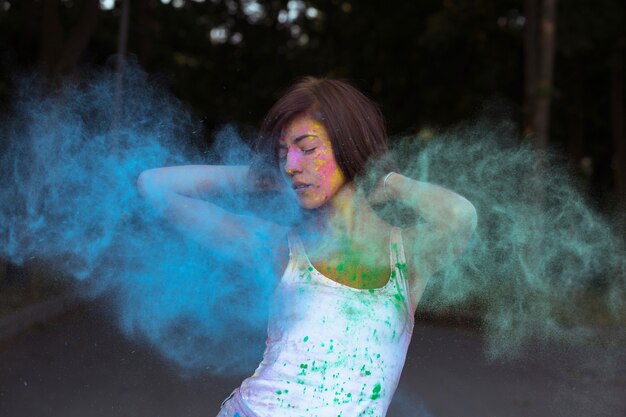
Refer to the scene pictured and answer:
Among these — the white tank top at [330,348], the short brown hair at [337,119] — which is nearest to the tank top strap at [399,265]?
the white tank top at [330,348]

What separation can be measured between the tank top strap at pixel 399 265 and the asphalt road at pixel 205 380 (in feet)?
8.45

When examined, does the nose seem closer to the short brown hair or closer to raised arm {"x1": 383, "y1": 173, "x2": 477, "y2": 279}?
the short brown hair

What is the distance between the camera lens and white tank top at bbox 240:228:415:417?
209 cm

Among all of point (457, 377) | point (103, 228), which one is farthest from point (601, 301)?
point (103, 228)

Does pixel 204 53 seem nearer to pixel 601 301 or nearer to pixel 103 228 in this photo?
pixel 601 301

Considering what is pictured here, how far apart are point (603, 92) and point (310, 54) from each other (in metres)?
7.56

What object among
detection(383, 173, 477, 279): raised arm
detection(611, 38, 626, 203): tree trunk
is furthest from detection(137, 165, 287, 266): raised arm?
detection(611, 38, 626, 203): tree trunk

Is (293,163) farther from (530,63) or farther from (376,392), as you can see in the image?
(530,63)

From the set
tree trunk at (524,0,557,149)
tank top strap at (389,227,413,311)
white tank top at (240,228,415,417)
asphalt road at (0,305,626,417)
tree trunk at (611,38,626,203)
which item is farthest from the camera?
tree trunk at (611,38,626,203)

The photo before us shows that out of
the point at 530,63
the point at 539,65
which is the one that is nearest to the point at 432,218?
the point at 539,65

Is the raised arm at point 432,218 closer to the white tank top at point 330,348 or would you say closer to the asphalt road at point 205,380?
the white tank top at point 330,348

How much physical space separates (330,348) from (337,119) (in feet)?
1.92

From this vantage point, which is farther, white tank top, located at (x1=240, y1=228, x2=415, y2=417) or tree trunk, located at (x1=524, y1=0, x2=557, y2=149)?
tree trunk, located at (x1=524, y1=0, x2=557, y2=149)

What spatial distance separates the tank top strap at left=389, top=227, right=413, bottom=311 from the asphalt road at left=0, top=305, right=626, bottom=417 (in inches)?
101
